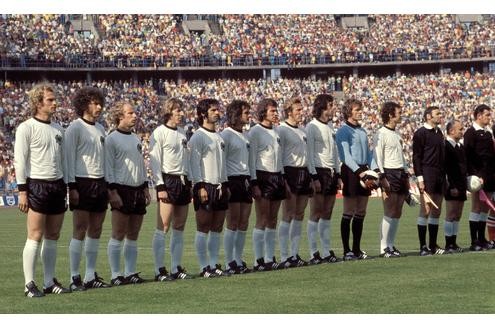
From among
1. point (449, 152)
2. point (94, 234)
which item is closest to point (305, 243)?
point (449, 152)

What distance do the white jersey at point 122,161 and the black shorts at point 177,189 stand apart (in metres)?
0.67

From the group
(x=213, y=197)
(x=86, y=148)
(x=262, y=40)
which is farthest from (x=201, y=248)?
(x=262, y=40)

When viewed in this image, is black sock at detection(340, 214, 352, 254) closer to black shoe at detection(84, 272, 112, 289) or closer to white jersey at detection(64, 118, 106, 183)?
black shoe at detection(84, 272, 112, 289)

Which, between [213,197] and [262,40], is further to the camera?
[262,40]

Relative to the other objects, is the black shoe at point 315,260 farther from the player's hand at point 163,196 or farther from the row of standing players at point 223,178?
the player's hand at point 163,196

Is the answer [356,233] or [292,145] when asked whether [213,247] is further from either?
[356,233]

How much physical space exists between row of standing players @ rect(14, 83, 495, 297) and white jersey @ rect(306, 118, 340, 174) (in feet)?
0.07

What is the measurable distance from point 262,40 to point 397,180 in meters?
53.9

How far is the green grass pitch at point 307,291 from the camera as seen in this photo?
36.8 ft

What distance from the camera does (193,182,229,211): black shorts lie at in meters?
14.9

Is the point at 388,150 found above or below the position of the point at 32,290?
above

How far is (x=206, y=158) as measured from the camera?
1509 centimetres

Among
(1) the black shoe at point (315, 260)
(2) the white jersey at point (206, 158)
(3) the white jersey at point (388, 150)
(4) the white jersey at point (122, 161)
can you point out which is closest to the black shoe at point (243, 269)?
(2) the white jersey at point (206, 158)

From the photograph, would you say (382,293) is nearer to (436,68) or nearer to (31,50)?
(31,50)
